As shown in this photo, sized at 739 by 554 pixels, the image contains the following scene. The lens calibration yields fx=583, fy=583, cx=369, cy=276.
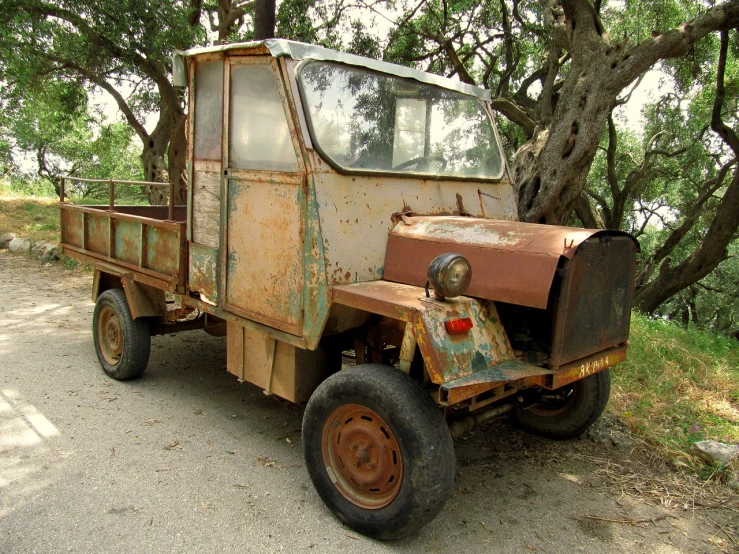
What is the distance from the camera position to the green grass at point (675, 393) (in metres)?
4.21

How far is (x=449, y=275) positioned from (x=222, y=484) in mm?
1855

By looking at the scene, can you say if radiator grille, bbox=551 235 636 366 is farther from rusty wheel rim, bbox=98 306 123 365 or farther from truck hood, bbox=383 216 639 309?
rusty wheel rim, bbox=98 306 123 365

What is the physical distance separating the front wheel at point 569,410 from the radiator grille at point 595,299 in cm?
57

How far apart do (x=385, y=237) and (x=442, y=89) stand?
52.6 inches

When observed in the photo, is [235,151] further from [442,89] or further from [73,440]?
[73,440]

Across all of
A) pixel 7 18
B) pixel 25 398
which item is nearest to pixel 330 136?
pixel 25 398

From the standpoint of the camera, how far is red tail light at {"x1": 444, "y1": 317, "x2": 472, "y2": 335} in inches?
110

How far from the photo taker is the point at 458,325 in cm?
283

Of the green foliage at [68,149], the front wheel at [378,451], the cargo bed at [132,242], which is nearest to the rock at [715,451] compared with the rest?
the front wheel at [378,451]

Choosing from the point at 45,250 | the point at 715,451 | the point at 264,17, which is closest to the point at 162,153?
the point at 45,250

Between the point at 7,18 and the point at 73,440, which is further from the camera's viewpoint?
the point at 7,18

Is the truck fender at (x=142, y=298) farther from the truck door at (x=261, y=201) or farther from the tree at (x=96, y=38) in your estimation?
the tree at (x=96, y=38)

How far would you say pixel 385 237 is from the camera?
347 centimetres

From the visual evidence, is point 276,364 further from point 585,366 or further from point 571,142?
point 571,142
